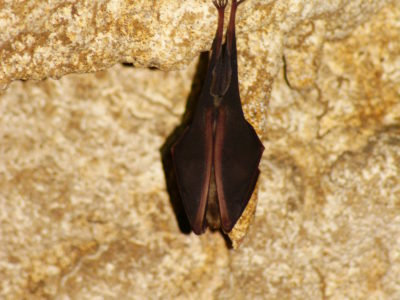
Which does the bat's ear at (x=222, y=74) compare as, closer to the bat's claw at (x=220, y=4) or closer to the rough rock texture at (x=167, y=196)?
the bat's claw at (x=220, y=4)

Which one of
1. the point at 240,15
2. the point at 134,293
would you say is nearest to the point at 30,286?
the point at 134,293

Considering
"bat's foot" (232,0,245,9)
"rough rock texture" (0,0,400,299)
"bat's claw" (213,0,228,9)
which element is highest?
"bat's foot" (232,0,245,9)

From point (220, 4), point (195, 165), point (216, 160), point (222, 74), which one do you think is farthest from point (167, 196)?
point (220, 4)

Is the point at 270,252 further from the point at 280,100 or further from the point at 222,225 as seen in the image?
the point at 280,100

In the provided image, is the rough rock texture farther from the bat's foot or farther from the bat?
the bat's foot

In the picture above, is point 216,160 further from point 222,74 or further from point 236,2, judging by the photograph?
point 236,2

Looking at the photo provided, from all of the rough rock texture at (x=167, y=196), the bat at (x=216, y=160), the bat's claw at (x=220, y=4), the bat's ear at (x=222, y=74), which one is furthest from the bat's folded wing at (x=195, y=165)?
the bat's claw at (x=220, y=4)

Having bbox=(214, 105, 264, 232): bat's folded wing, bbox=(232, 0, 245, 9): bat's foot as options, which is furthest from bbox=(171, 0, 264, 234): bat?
bbox=(232, 0, 245, 9): bat's foot
